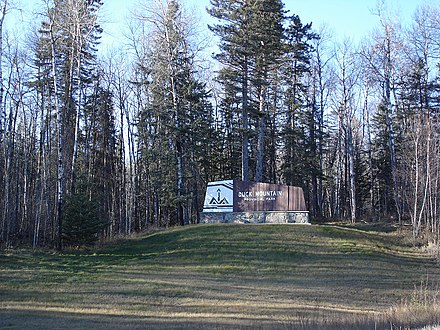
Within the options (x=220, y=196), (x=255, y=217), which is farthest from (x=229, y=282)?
(x=220, y=196)

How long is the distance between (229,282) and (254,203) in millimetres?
9632

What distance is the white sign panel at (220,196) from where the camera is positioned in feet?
86.2

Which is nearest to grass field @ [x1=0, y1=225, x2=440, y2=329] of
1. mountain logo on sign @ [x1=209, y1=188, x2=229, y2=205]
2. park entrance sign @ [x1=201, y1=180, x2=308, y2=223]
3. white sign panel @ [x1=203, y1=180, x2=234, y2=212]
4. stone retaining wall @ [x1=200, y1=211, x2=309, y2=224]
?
stone retaining wall @ [x1=200, y1=211, x2=309, y2=224]

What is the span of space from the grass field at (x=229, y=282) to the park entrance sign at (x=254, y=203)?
4.00ft

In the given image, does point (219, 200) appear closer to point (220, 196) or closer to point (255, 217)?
point (220, 196)

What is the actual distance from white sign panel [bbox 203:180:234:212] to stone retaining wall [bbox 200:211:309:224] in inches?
11.7

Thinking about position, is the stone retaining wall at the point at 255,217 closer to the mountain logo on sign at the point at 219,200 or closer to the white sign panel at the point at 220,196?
the white sign panel at the point at 220,196

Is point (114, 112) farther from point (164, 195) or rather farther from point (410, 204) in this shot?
point (410, 204)

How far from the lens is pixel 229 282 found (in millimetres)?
16516

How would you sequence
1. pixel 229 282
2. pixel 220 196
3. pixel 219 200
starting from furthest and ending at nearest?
pixel 219 200
pixel 220 196
pixel 229 282

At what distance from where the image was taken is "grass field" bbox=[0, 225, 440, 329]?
11539 mm

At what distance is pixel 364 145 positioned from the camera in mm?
46438

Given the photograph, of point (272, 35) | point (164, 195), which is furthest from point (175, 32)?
point (164, 195)

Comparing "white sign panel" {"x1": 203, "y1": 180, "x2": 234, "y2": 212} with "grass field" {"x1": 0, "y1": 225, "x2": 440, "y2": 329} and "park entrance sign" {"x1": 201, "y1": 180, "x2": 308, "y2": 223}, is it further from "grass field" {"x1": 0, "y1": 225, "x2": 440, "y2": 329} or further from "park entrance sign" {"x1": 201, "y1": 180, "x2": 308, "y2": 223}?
"grass field" {"x1": 0, "y1": 225, "x2": 440, "y2": 329}
